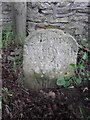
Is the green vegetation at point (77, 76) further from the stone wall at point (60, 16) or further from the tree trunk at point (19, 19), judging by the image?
the tree trunk at point (19, 19)

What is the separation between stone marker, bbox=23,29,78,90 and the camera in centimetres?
339

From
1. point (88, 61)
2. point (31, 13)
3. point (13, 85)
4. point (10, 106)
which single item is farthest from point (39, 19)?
point (10, 106)

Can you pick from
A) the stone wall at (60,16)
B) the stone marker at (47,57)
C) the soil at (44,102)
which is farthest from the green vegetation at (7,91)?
the stone wall at (60,16)

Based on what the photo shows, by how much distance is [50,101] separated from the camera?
128 inches

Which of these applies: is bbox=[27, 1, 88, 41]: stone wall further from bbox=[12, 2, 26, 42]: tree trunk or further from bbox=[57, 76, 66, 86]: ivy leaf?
bbox=[57, 76, 66, 86]: ivy leaf

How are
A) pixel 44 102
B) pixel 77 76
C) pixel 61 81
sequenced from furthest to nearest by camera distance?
pixel 77 76, pixel 61 81, pixel 44 102

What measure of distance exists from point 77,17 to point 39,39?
906 millimetres

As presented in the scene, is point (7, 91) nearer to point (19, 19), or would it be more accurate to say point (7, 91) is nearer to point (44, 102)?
point (44, 102)

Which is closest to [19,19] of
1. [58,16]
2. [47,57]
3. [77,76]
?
[58,16]

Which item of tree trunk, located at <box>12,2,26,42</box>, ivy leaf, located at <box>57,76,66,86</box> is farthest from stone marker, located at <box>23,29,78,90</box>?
tree trunk, located at <box>12,2,26,42</box>

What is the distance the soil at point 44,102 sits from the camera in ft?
10.3

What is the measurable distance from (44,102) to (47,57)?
399 millimetres

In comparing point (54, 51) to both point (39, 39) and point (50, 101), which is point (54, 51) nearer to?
point (39, 39)

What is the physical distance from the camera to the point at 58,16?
4141 millimetres
